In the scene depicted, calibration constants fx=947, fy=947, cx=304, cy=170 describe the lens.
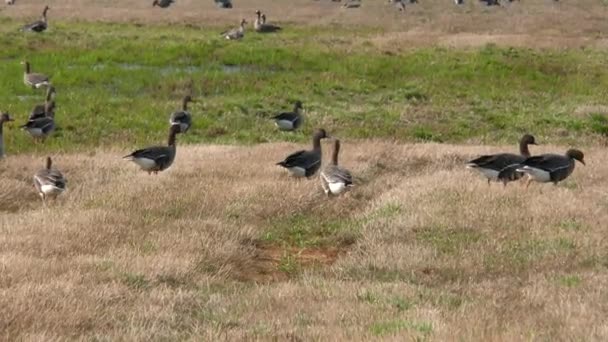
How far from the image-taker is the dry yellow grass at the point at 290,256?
8.45 meters

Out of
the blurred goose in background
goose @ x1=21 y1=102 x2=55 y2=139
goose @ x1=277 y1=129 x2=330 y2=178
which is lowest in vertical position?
the blurred goose in background

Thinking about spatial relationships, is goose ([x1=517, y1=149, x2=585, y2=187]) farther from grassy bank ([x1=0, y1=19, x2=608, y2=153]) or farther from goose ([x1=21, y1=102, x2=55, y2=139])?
goose ([x1=21, y1=102, x2=55, y2=139])

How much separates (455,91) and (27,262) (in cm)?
2131

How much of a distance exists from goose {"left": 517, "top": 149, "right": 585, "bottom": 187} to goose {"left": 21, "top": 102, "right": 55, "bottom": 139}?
34.8 feet

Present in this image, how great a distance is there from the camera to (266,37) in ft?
142

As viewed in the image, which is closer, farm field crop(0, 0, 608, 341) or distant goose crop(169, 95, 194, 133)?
farm field crop(0, 0, 608, 341)

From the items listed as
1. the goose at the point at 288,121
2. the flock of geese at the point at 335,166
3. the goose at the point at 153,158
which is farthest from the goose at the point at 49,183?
the goose at the point at 288,121

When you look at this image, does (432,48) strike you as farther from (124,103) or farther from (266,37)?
(124,103)

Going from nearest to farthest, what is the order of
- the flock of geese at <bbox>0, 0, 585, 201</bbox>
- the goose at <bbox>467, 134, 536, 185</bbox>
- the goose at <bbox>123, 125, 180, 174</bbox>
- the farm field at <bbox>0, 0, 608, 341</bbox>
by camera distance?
the farm field at <bbox>0, 0, 608, 341</bbox> < the flock of geese at <bbox>0, 0, 585, 201</bbox> < the goose at <bbox>467, 134, 536, 185</bbox> < the goose at <bbox>123, 125, 180, 174</bbox>

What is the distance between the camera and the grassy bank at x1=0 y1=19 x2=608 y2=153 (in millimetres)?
23328

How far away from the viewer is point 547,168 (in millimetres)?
15188

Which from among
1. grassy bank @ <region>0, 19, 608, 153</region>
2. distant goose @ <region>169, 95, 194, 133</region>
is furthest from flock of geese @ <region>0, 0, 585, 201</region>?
grassy bank @ <region>0, 19, 608, 153</region>

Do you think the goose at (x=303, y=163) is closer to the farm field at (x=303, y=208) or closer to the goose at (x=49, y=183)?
the farm field at (x=303, y=208)

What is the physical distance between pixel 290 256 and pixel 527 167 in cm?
493
